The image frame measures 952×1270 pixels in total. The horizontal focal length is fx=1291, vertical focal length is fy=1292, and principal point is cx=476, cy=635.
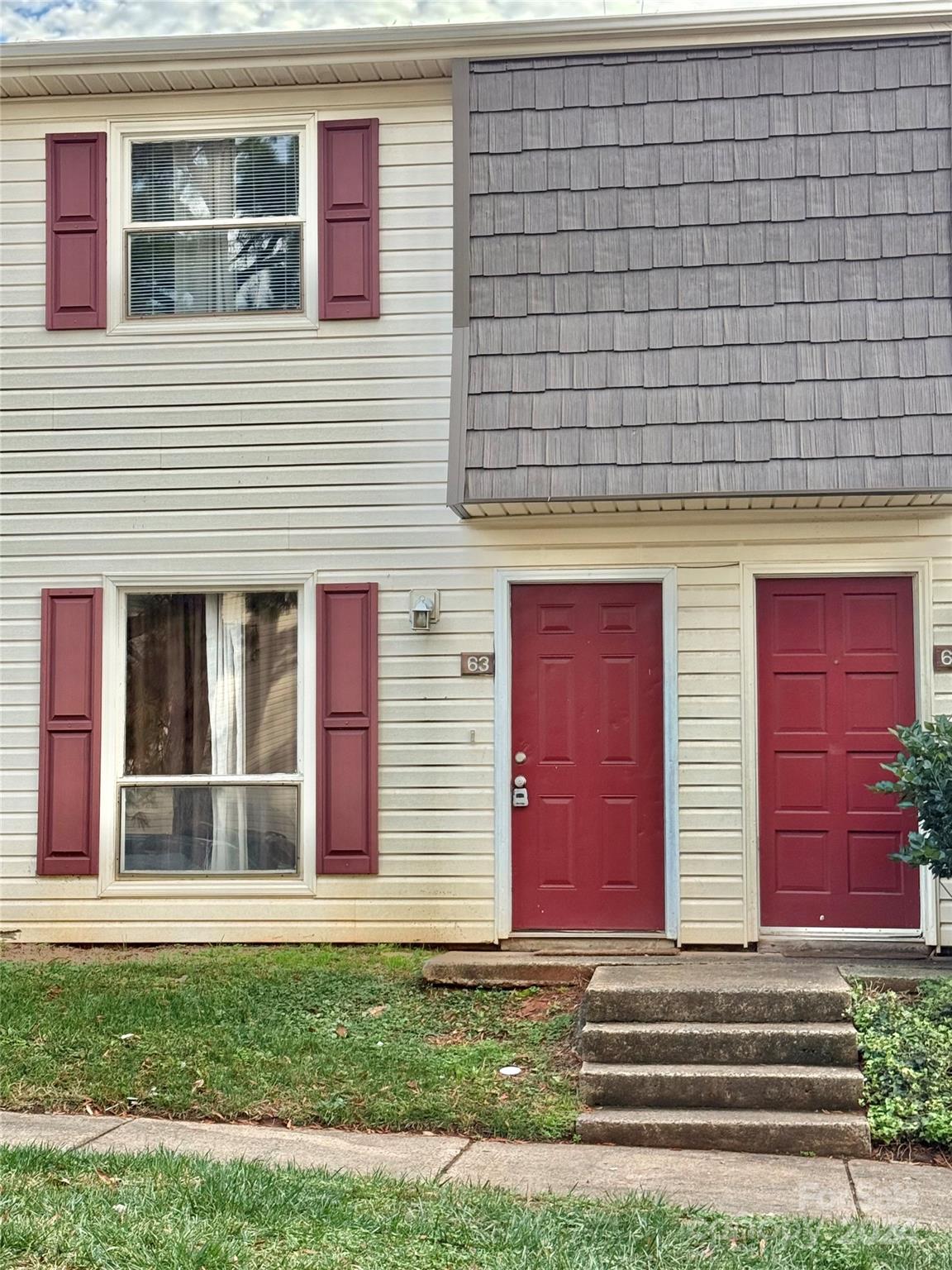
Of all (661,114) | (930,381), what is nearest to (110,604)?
(661,114)

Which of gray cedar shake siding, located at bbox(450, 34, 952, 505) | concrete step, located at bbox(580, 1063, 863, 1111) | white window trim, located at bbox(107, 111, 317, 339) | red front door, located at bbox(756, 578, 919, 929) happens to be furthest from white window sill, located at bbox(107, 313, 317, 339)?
concrete step, located at bbox(580, 1063, 863, 1111)

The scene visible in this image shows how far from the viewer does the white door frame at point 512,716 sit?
757cm

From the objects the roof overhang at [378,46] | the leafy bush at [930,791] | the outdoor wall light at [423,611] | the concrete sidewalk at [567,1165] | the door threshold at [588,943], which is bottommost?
the concrete sidewalk at [567,1165]

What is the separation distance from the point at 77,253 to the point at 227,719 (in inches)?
122

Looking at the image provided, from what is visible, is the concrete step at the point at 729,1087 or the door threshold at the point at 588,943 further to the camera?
the door threshold at the point at 588,943

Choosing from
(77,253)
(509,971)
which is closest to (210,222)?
(77,253)

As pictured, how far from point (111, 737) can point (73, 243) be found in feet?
10.3

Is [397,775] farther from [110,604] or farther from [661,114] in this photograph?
[661,114]

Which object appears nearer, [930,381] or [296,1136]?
[296,1136]

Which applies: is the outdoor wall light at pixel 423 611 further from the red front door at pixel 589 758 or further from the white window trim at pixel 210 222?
the white window trim at pixel 210 222

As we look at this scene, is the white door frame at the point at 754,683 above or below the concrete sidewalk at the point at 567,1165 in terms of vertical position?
above

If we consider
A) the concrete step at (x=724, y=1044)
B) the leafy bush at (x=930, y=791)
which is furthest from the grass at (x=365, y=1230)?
the leafy bush at (x=930, y=791)

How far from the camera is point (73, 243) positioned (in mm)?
8188

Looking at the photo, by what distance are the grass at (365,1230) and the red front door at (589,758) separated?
322 cm
